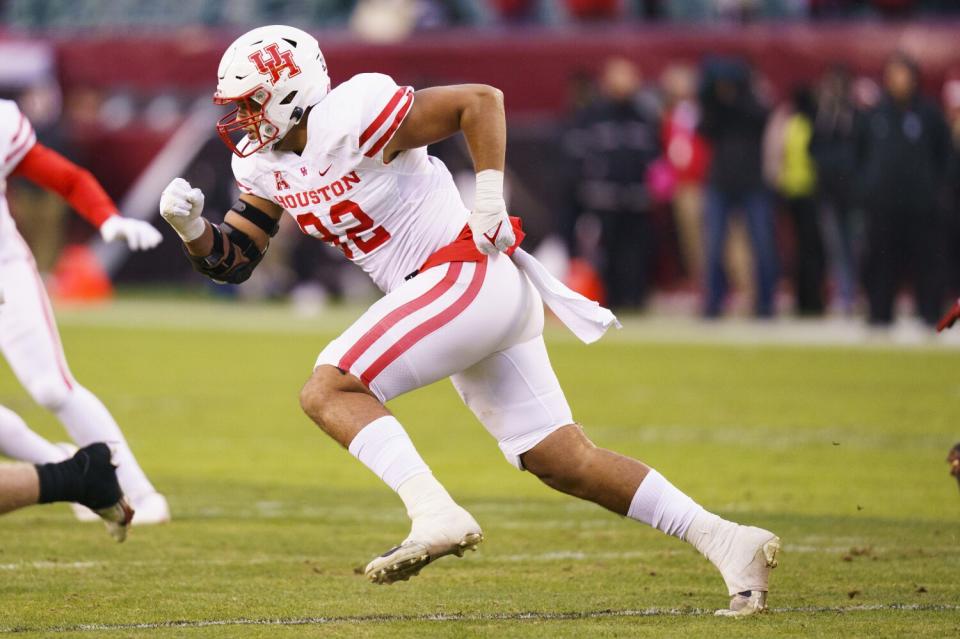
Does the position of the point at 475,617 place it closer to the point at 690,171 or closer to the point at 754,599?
the point at 754,599

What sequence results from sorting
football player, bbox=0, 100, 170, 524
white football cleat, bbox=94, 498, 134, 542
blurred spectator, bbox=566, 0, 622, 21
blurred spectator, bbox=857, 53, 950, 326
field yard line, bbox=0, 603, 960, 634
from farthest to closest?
blurred spectator, bbox=566, 0, 622, 21 < blurred spectator, bbox=857, 53, 950, 326 < football player, bbox=0, 100, 170, 524 < white football cleat, bbox=94, 498, 134, 542 < field yard line, bbox=0, 603, 960, 634

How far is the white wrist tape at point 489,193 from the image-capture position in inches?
194

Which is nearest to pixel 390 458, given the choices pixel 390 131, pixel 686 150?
pixel 390 131

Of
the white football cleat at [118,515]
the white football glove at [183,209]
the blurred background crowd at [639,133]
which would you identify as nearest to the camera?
the white football glove at [183,209]

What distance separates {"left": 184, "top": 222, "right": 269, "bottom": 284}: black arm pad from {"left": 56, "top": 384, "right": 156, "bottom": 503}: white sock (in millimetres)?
1395

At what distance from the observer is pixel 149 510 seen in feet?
22.0

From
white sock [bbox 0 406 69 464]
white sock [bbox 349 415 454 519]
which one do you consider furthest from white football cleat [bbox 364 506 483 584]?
white sock [bbox 0 406 69 464]

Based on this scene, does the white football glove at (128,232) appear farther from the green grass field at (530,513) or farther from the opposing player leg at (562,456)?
the opposing player leg at (562,456)

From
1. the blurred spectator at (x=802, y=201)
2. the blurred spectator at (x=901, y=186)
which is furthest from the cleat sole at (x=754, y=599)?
the blurred spectator at (x=802, y=201)

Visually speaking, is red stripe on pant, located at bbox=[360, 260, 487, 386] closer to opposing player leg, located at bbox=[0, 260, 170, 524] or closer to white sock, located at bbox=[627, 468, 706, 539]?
white sock, located at bbox=[627, 468, 706, 539]

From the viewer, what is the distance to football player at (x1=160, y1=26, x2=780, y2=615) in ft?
16.0

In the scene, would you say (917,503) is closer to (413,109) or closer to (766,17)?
(413,109)

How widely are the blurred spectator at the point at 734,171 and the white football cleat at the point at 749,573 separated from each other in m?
9.97

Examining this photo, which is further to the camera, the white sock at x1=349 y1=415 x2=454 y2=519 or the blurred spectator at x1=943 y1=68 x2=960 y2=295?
the blurred spectator at x1=943 y1=68 x2=960 y2=295
